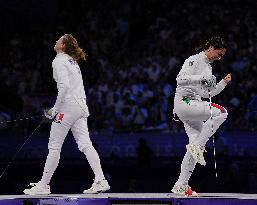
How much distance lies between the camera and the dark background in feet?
31.4

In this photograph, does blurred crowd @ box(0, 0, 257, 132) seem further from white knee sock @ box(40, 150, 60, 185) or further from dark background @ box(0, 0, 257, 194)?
white knee sock @ box(40, 150, 60, 185)

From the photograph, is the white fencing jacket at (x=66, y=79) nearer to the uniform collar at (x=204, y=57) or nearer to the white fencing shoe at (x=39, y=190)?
the white fencing shoe at (x=39, y=190)

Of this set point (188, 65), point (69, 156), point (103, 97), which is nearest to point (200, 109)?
point (188, 65)

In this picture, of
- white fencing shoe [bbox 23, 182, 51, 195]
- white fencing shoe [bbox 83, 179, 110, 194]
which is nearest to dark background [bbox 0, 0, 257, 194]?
white fencing shoe [bbox 23, 182, 51, 195]

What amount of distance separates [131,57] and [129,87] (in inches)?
96.1

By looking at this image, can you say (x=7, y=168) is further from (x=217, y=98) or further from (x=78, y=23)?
(x=78, y=23)

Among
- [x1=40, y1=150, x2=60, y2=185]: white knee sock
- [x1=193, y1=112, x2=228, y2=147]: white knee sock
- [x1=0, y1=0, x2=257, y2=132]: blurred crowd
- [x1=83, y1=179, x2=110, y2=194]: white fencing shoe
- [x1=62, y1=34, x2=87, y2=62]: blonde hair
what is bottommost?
[x1=83, y1=179, x2=110, y2=194]: white fencing shoe

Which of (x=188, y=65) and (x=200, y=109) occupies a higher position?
(x=188, y=65)

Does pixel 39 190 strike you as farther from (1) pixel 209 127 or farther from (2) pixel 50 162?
(1) pixel 209 127

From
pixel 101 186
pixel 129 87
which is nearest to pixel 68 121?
pixel 101 186

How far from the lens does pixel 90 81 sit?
41.7ft

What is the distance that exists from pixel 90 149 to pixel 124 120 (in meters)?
5.58

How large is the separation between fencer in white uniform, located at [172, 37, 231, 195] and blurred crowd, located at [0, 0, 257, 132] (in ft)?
14.6

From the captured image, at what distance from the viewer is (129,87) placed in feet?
39.3
